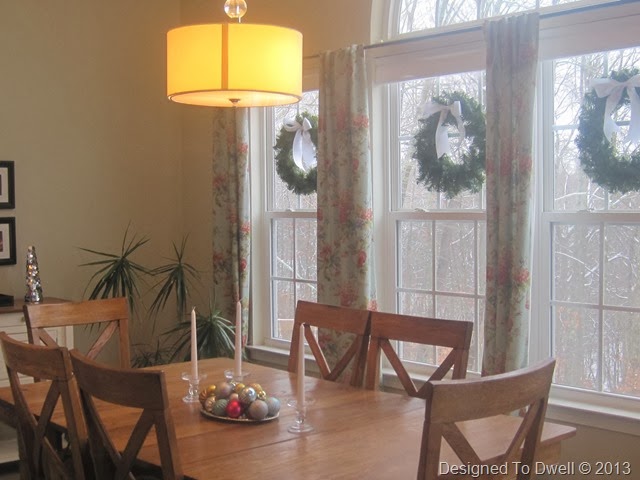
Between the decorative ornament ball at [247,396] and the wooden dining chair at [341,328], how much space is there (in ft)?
1.95

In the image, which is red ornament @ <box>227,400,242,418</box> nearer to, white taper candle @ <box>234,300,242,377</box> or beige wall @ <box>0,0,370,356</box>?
white taper candle @ <box>234,300,242,377</box>

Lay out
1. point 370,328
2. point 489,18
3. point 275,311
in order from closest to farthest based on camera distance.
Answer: point 370,328 < point 489,18 < point 275,311

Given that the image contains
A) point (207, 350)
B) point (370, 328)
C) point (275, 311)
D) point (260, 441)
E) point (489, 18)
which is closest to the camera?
point (260, 441)

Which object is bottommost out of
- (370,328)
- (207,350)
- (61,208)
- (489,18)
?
(207,350)

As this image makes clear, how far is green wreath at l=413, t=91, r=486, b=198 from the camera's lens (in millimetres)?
3957

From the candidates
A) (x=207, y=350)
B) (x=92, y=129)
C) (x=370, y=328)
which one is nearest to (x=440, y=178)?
(x=370, y=328)

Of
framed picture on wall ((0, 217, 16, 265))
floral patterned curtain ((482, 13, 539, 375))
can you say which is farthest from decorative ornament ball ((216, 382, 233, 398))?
framed picture on wall ((0, 217, 16, 265))

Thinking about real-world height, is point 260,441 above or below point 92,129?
below

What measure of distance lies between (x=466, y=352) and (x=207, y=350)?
211 centimetres

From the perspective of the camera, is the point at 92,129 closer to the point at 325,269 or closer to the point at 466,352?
the point at 325,269

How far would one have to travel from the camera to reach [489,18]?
3918 mm

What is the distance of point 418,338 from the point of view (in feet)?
10.5

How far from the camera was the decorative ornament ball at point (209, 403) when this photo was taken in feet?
9.02

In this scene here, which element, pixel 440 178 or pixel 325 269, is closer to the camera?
pixel 440 178
